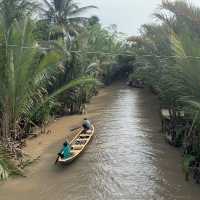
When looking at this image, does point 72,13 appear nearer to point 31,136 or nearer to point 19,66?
point 31,136

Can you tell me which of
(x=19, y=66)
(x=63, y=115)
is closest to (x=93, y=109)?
(x=63, y=115)

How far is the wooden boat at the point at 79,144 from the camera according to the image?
12.7 meters

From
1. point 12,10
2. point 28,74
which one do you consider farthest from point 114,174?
point 12,10

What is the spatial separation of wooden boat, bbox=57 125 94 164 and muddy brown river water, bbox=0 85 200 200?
215 millimetres

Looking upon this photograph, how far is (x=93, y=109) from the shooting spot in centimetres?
2441

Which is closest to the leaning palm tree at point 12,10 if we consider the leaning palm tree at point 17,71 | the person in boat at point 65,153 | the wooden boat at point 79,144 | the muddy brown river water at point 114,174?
the leaning palm tree at point 17,71

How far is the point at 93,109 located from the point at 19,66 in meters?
11.9

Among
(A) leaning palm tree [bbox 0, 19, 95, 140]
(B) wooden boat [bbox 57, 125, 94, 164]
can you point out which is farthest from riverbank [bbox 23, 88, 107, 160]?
(A) leaning palm tree [bbox 0, 19, 95, 140]

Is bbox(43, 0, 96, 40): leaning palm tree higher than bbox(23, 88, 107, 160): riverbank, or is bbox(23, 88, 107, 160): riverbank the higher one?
bbox(43, 0, 96, 40): leaning palm tree

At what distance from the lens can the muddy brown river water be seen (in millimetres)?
10484

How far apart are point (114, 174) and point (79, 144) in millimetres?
3032

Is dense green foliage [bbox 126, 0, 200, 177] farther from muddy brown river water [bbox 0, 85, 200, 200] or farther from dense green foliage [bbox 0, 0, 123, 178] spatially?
dense green foliage [bbox 0, 0, 123, 178]

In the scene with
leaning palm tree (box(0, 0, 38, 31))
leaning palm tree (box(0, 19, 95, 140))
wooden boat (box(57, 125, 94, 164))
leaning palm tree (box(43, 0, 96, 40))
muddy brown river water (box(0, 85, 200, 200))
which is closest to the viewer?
muddy brown river water (box(0, 85, 200, 200))

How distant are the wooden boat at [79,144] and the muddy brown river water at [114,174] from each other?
22 cm
